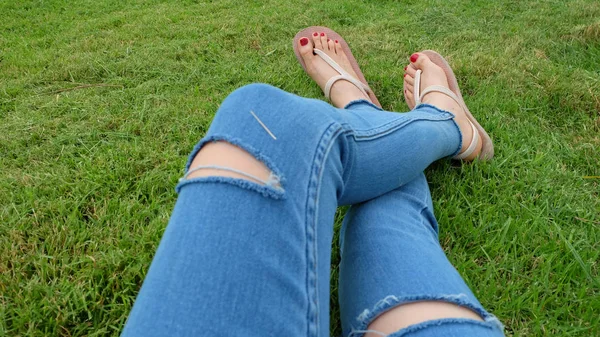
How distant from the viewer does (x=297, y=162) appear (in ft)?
2.14

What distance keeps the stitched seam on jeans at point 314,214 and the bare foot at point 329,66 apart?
0.91 meters

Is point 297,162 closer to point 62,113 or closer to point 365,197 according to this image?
point 365,197

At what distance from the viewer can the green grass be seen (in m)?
0.94

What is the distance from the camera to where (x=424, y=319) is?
0.65 meters

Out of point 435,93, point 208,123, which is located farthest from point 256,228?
point 435,93

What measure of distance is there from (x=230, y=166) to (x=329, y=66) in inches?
50.9

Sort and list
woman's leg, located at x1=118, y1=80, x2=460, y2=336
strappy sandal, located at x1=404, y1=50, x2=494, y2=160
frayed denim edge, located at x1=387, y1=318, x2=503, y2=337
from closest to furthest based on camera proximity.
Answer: woman's leg, located at x1=118, y1=80, x2=460, y2=336 → frayed denim edge, located at x1=387, y1=318, x2=503, y2=337 → strappy sandal, located at x1=404, y1=50, x2=494, y2=160

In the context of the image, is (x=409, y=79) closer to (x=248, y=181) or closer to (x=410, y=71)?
(x=410, y=71)

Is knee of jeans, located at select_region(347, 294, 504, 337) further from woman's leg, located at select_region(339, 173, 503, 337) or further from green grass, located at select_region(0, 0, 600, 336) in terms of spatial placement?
green grass, located at select_region(0, 0, 600, 336)

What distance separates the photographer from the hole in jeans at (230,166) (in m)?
0.61

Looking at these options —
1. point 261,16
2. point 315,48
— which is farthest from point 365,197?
point 261,16

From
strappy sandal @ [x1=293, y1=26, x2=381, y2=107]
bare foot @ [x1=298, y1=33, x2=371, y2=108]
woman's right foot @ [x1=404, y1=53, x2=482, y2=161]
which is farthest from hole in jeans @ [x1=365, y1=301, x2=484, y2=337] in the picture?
strappy sandal @ [x1=293, y1=26, x2=381, y2=107]

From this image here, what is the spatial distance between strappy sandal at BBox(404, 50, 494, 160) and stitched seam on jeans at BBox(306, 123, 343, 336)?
73 centimetres

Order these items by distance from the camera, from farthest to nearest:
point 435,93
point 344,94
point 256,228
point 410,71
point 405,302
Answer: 1. point 410,71
2. point 344,94
3. point 435,93
4. point 405,302
5. point 256,228
